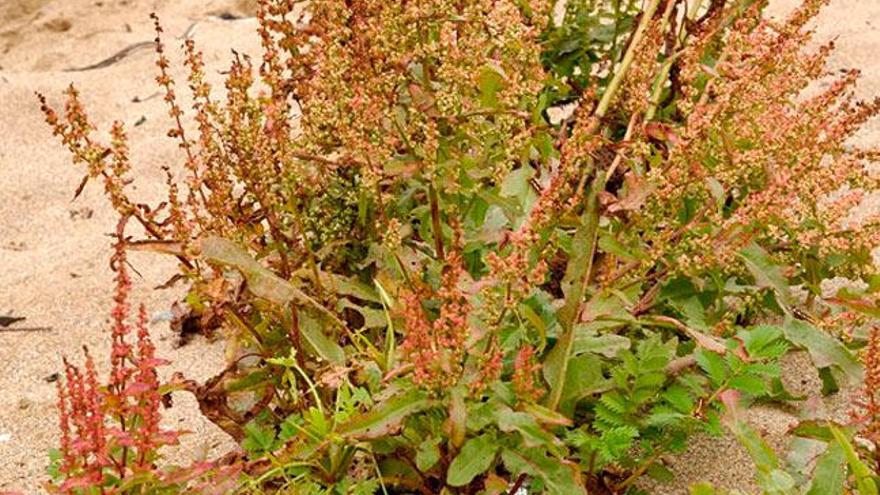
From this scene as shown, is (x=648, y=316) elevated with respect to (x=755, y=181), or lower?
lower

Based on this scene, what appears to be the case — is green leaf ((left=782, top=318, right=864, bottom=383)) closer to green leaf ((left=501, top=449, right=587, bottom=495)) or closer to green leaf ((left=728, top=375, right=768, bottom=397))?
green leaf ((left=728, top=375, right=768, bottom=397))

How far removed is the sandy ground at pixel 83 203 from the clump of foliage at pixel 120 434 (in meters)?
0.29

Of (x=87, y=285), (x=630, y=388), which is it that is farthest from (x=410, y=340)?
(x=87, y=285)

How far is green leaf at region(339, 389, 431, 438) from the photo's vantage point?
1.86 m

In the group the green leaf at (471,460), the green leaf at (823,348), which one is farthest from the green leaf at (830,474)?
the green leaf at (471,460)

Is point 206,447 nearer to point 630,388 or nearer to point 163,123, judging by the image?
point 630,388

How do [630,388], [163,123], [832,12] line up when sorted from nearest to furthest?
[630,388] < [163,123] < [832,12]

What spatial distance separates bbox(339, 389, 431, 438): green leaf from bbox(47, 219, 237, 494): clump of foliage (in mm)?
263

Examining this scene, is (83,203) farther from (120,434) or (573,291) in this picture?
(573,291)

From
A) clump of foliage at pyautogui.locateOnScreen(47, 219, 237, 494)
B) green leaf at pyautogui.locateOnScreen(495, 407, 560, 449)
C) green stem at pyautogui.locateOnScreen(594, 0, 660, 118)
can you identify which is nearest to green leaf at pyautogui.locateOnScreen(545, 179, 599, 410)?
green leaf at pyautogui.locateOnScreen(495, 407, 560, 449)

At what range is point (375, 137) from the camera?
2.17 metres

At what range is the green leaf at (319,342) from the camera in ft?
7.02

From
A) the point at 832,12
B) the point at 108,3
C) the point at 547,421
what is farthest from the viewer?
the point at 108,3

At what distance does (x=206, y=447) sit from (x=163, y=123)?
2708 millimetres
